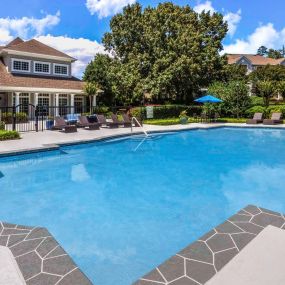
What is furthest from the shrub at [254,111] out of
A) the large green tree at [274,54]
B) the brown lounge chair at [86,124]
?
the large green tree at [274,54]

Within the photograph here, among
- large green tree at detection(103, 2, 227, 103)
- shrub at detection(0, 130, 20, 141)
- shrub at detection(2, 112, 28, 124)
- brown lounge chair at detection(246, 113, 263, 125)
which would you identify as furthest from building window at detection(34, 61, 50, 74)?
brown lounge chair at detection(246, 113, 263, 125)

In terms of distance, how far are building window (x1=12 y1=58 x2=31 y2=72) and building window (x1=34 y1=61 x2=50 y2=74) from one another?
2.48 feet

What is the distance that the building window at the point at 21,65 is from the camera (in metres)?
30.2

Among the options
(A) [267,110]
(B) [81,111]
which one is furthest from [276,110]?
(B) [81,111]

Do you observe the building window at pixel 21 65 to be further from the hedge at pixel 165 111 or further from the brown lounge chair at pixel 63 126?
the brown lounge chair at pixel 63 126

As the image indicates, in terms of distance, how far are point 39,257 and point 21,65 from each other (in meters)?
29.8

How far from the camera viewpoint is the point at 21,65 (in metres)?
30.6

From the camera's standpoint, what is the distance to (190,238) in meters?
5.86

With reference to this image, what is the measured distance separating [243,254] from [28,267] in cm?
302

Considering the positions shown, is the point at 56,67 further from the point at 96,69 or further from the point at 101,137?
the point at 101,137

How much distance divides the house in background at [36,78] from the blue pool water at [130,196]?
16.0 meters

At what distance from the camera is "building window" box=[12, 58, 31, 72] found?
30211 millimetres

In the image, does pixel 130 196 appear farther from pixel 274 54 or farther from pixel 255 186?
pixel 274 54

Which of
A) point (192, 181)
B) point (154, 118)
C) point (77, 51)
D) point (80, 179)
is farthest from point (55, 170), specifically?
point (77, 51)
